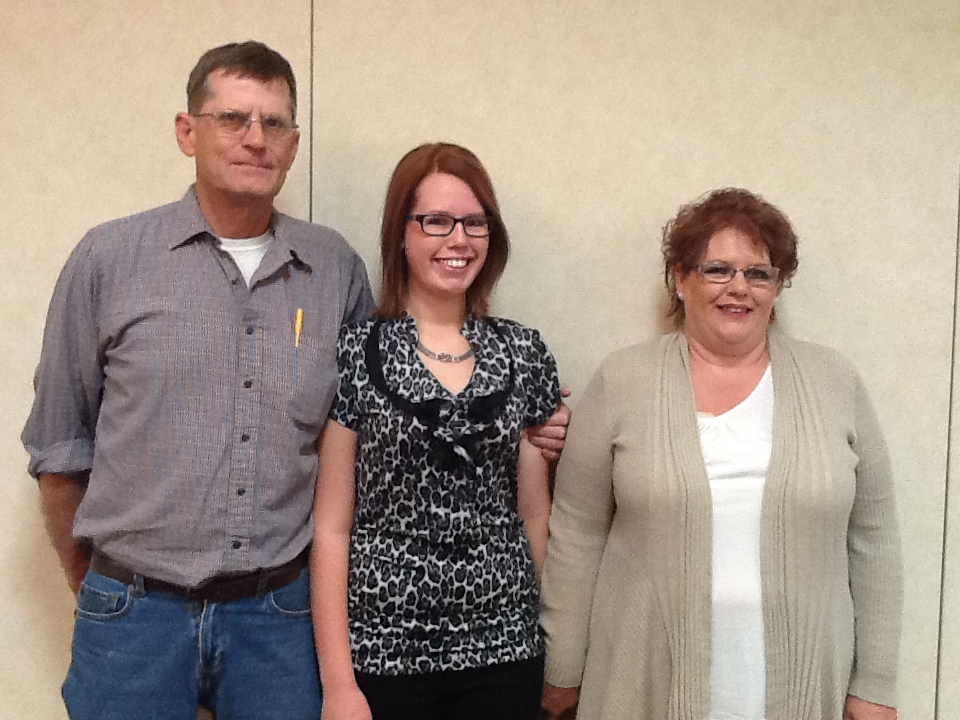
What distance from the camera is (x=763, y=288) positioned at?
1621 mm

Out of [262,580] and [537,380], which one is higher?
[537,380]

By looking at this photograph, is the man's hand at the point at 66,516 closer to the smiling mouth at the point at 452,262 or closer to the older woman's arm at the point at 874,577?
the smiling mouth at the point at 452,262

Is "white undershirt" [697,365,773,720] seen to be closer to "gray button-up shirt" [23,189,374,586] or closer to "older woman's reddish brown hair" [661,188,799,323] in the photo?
"older woman's reddish brown hair" [661,188,799,323]

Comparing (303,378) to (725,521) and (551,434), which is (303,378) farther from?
(725,521)

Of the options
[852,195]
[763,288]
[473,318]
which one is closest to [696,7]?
[852,195]

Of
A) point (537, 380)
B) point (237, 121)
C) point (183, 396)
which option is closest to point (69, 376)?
point (183, 396)

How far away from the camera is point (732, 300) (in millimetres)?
1610

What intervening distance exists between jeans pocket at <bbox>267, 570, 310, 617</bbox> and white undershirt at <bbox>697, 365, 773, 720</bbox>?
2.78ft

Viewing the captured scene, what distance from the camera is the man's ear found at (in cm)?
149

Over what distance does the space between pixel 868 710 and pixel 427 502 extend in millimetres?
1121

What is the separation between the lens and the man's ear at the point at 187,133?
4.89ft

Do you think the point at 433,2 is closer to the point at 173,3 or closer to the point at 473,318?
the point at 173,3

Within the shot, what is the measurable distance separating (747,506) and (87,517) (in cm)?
134

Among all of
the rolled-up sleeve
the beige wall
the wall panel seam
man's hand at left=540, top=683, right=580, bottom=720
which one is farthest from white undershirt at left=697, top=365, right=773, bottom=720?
the rolled-up sleeve
